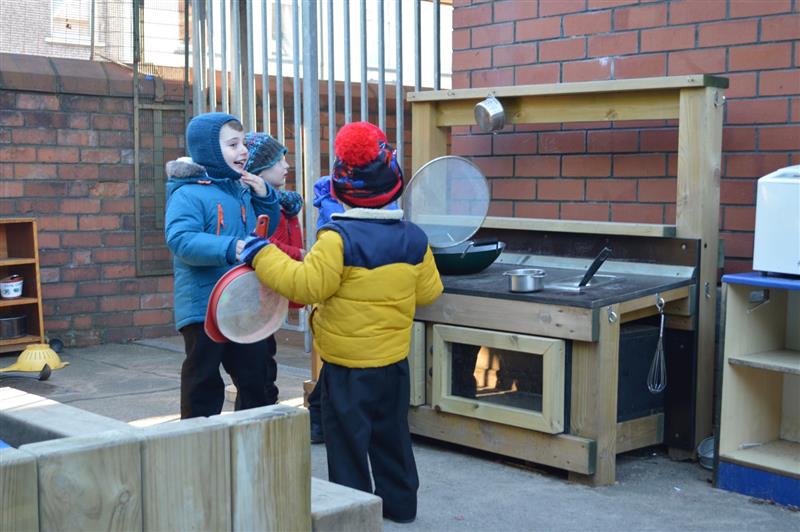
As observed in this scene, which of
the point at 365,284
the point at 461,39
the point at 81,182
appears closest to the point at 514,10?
the point at 461,39

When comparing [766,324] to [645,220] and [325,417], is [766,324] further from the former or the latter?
[325,417]

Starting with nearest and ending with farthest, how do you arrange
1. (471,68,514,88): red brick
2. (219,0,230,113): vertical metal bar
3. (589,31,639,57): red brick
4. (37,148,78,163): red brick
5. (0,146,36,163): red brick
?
1. (589,31,639,57): red brick
2. (471,68,514,88): red brick
3. (0,146,36,163): red brick
4. (37,148,78,163): red brick
5. (219,0,230,113): vertical metal bar

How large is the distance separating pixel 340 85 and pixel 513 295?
3.97 m

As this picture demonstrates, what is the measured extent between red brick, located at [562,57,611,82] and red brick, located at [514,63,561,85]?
0.05m

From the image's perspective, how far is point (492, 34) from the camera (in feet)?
18.2

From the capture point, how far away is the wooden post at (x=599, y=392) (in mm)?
3982

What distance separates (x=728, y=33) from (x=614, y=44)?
61 cm

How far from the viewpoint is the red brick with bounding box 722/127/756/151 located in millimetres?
4574

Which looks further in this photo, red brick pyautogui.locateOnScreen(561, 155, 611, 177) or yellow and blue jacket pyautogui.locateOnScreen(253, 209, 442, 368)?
red brick pyautogui.locateOnScreen(561, 155, 611, 177)

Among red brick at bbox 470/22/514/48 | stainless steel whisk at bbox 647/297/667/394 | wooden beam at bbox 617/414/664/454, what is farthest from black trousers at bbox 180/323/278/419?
red brick at bbox 470/22/514/48

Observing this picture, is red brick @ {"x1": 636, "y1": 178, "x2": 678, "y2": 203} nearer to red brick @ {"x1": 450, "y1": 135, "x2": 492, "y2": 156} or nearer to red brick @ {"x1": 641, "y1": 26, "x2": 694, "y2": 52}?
red brick @ {"x1": 641, "y1": 26, "x2": 694, "y2": 52}

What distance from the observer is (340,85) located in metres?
7.75

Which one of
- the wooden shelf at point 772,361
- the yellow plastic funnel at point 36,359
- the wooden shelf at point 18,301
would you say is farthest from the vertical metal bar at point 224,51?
the wooden shelf at point 772,361

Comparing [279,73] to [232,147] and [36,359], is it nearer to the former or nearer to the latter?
[36,359]
